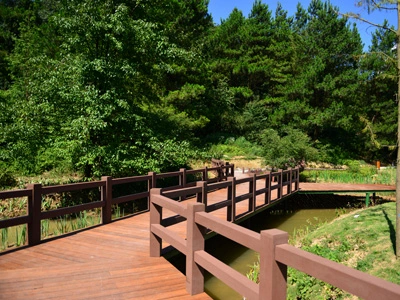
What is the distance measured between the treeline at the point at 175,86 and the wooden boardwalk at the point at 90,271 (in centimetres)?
490

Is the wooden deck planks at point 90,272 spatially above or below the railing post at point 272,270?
below

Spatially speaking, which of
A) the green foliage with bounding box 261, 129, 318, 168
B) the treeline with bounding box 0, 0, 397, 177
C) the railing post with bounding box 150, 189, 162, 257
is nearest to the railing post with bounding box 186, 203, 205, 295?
the railing post with bounding box 150, 189, 162, 257

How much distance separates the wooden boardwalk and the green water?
1.62 m

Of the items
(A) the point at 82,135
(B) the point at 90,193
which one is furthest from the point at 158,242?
(B) the point at 90,193

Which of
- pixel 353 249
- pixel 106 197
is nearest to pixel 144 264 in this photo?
pixel 106 197

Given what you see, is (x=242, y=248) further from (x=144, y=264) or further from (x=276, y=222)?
(x=144, y=264)

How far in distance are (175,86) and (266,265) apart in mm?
25560

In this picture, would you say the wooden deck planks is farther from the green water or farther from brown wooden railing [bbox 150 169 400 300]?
the green water

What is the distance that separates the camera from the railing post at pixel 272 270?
2582 mm

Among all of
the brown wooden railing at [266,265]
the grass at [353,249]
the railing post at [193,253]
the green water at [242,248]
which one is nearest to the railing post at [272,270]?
the brown wooden railing at [266,265]

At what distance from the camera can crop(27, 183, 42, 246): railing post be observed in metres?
5.94

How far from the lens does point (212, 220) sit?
3508mm

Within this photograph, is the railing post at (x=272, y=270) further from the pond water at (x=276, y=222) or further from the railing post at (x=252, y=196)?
the railing post at (x=252, y=196)

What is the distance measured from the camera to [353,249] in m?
6.70
